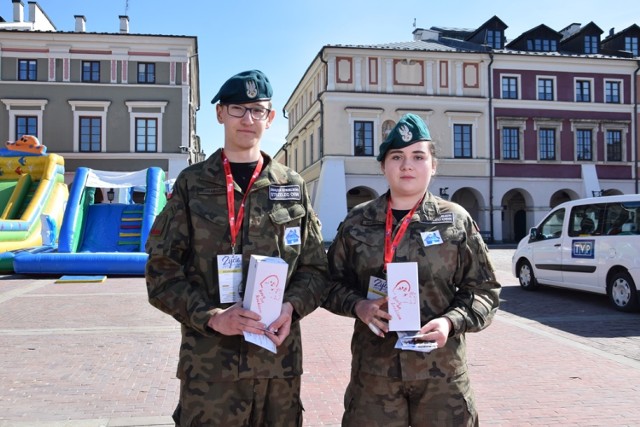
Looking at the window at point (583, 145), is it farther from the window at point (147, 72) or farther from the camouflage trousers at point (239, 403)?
the camouflage trousers at point (239, 403)

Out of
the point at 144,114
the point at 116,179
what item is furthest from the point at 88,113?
the point at 116,179

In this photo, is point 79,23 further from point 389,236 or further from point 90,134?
point 389,236

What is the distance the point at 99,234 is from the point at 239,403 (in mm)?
15974

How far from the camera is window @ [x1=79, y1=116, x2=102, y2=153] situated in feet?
103

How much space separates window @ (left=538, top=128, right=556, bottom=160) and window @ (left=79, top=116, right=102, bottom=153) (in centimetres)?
2701

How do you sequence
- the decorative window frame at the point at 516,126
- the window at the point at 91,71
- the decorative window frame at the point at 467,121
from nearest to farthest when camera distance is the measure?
the window at the point at 91,71 < the decorative window frame at the point at 467,121 < the decorative window frame at the point at 516,126

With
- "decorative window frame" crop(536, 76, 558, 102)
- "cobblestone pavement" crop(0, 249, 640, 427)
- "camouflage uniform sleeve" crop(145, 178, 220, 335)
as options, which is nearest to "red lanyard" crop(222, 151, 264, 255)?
"camouflage uniform sleeve" crop(145, 178, 220, 335)

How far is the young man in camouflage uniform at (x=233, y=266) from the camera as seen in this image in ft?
8.21

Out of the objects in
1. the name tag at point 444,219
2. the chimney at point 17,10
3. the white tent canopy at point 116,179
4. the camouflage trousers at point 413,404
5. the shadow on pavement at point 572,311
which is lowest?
the shadow on pavement at point 572,311

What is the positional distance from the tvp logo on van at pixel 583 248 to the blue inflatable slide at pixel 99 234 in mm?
10621

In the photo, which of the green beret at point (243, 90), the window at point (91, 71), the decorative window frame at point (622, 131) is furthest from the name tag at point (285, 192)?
the decorative window frame at point (622, 131)

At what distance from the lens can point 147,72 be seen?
31.8 m

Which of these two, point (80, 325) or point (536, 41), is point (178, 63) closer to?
point (536, 41)

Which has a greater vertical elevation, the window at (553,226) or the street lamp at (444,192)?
the street lamp at (444,192)
